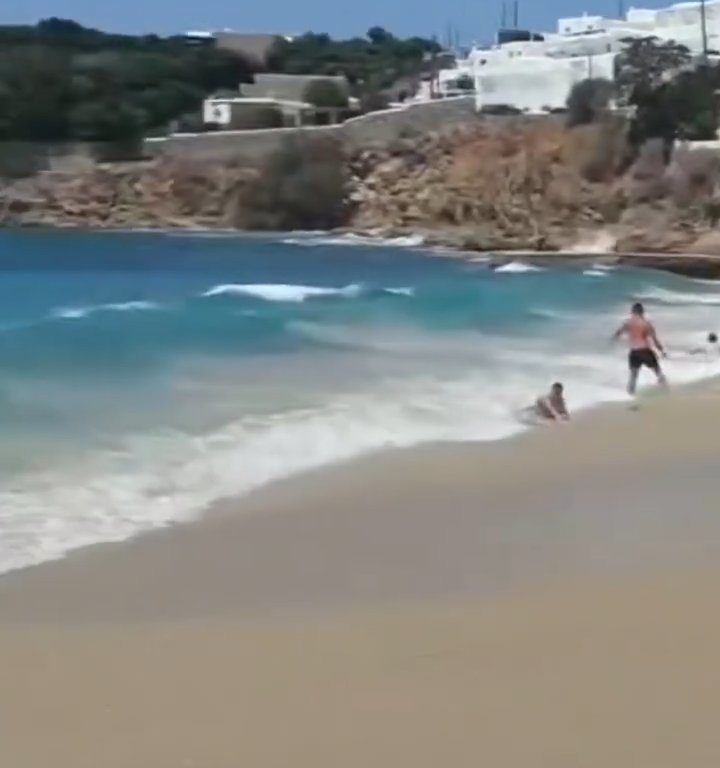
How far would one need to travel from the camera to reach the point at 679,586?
23.4 ft

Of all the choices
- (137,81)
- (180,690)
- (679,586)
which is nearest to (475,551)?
(679,586)

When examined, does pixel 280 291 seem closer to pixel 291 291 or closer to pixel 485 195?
pixel 291 291

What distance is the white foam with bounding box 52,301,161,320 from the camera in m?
25.5

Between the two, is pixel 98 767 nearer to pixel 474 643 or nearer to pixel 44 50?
pixel 474 643

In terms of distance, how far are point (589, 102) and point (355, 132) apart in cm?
1209

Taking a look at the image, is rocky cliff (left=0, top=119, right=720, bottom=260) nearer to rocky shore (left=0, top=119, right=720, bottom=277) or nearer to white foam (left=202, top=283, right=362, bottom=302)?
rocky shore (left=0, top=119, right=720, bottom=277)

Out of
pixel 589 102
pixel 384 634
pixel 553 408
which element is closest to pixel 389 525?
pixel 384 634

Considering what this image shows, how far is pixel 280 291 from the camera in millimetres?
31812

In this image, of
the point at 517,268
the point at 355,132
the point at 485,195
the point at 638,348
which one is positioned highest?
the point at 355,132

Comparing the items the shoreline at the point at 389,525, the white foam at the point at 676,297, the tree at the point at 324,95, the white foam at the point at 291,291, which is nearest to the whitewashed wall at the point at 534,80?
the tree at the point at 324,95

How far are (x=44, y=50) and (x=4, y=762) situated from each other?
81.7m

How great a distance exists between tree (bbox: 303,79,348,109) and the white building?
977 cm

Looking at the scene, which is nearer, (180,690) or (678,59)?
(180,690)

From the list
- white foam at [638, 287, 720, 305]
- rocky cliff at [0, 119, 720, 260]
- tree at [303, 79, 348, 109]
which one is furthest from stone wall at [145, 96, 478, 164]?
white foam at [638, 287, 720, 305]
